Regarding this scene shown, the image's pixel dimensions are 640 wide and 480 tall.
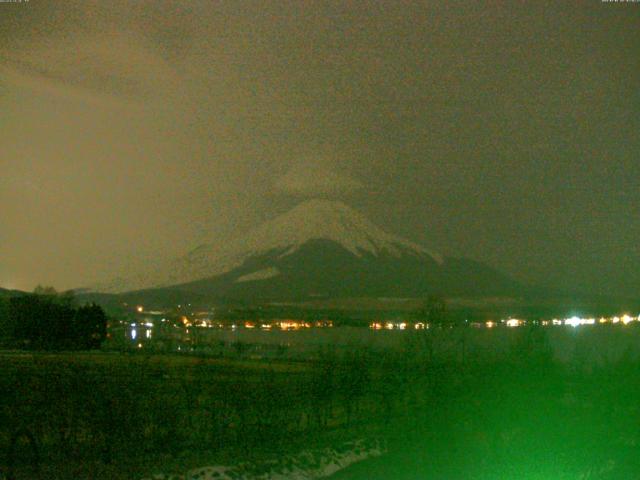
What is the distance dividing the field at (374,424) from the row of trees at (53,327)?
3682cm

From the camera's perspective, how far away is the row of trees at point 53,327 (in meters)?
58.3

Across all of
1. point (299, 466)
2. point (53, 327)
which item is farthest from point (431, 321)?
point (299, 466)

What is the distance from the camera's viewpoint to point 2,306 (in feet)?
244

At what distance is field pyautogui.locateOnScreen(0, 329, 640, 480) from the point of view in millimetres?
13703

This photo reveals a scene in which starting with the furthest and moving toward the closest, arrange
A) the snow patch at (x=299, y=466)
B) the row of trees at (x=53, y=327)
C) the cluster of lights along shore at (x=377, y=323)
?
the row of trees at (x=53, y=327), the cluster of lights along shore at (x=377, y=323), the snow patch at (x=299, y=466)

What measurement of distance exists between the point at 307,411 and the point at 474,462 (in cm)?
563

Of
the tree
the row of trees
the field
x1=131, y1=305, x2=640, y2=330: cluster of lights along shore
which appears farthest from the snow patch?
the row of trees

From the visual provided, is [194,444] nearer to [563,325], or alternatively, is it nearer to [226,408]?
[226,408]

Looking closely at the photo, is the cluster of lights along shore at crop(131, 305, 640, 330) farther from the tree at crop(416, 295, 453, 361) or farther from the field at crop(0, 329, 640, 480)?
the field at crop(0, 329, 640, 480)

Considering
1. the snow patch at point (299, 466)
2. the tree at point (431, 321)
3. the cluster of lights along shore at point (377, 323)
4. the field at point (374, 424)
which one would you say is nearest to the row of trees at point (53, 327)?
the cluster of lights along shore at point (377, 323)

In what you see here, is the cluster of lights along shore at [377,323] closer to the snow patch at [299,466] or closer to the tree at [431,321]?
the tree at [431,321]

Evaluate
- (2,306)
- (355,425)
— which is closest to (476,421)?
(355,425)

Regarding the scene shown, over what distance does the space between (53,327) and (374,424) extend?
44270mm

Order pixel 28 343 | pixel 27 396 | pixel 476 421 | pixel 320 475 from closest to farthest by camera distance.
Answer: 1. pixel 320 475
2. pixel 476 421
3. pixel 27 396
4. pixel 28 343
